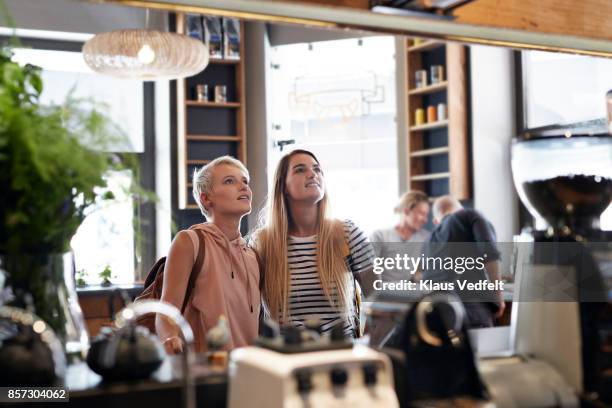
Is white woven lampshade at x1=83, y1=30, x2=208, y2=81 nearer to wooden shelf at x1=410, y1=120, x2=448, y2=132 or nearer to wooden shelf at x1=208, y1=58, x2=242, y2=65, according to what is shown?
wooden shelf at x1=208, y1=58, x2=242, y2=65

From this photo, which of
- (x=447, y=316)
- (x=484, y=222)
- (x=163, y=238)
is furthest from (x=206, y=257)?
(x=163, y=238)

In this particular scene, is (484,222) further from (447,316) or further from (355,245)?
(447,316)

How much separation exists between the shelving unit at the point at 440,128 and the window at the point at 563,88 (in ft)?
2.16

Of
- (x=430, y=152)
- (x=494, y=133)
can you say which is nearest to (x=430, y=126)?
(x=430, y=152)

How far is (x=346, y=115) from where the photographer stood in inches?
335

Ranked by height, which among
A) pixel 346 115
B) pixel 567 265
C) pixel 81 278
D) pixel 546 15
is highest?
pixel 346 115

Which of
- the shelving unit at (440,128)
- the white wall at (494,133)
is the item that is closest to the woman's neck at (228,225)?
the shelving unit at (440,128)

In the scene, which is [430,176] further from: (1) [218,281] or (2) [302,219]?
(1) [218,281]

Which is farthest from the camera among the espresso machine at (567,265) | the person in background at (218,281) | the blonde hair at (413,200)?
the blonde hair at (413,200)

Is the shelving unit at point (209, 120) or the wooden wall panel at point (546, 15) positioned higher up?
the shelving unit at point (209, 120)

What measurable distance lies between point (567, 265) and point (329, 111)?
6.87 meters

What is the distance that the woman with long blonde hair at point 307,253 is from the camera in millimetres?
3057

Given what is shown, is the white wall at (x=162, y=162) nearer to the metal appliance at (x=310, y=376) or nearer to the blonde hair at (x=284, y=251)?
the blonde hair at (x=284, y=251)

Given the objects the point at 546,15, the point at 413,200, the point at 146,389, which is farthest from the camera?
the point at 413,200
